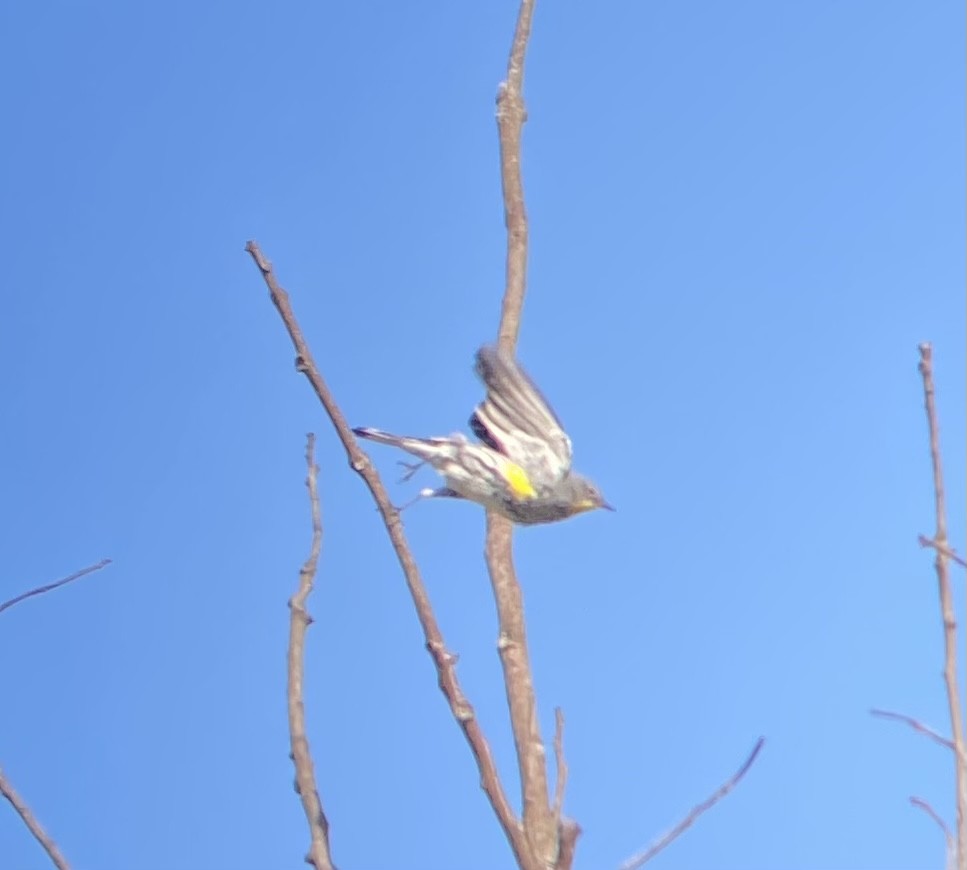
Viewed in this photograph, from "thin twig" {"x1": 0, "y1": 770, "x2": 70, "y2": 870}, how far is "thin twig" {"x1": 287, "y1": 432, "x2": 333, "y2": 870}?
36 centimetres

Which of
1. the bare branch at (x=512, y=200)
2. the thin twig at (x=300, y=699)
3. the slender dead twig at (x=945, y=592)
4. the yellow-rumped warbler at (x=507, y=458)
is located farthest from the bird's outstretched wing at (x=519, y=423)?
the slender dead twig at (x=945, y=592)

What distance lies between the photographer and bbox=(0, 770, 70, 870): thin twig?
6.37 feet

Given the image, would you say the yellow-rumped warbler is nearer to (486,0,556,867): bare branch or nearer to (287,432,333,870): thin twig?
(486,0,556,867): bare branch

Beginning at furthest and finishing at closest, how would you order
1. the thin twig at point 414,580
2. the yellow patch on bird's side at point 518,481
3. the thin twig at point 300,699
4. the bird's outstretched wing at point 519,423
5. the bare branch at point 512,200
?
1. the yellow patch on bird's side at point 518,481
2. the bird's outstretched wing at point 519,423
3. the bare branch at point 512,200
4. the thin twig at point 300,699
5. the thin twig at point 414,580

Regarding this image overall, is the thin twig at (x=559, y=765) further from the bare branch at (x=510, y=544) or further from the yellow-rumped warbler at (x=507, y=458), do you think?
the yellow-rumped warbler at (x=507, y=458)

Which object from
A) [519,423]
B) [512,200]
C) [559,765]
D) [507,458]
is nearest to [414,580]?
[559,765]

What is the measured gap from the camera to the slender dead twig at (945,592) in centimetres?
181

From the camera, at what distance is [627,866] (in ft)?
5.87

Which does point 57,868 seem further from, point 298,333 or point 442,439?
point 442,439

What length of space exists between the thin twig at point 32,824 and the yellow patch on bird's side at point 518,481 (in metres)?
2.82

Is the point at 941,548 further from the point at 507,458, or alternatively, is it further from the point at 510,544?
the point at 507,458

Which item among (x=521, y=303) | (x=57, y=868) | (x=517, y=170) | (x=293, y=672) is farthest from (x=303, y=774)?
(x=517, y=170)

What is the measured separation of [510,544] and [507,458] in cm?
147

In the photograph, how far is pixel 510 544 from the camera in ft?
10.9
